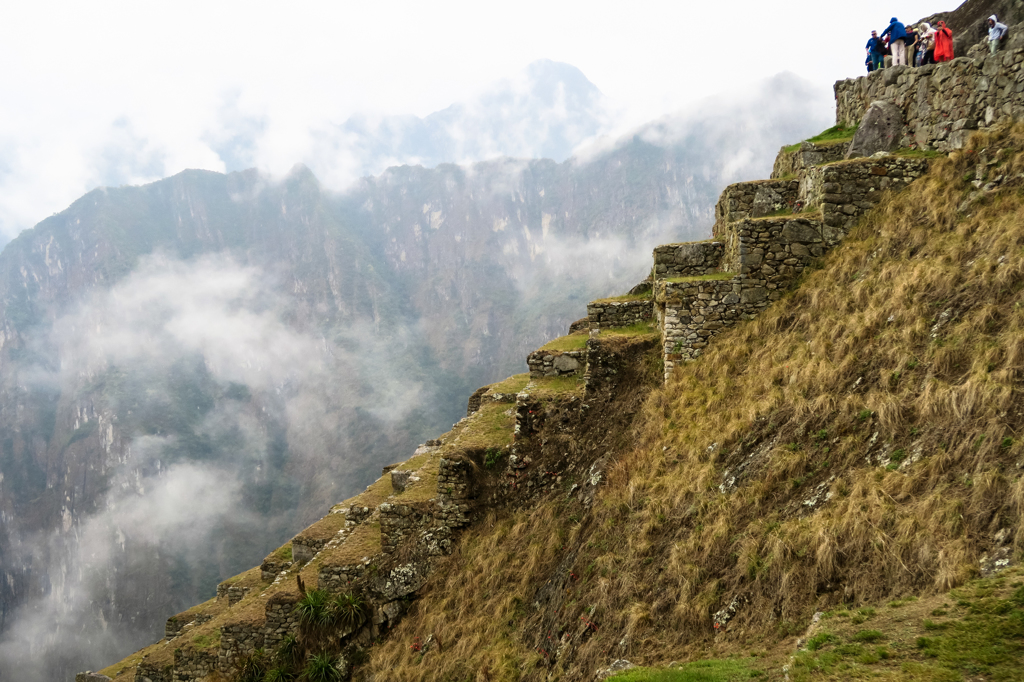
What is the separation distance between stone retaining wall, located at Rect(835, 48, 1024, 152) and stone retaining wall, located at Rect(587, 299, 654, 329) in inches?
283

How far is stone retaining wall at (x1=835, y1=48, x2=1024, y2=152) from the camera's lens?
10742mm

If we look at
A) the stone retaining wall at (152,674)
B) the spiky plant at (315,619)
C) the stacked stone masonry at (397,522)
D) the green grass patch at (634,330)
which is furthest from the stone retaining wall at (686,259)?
the stone retaining wall at (152,674)

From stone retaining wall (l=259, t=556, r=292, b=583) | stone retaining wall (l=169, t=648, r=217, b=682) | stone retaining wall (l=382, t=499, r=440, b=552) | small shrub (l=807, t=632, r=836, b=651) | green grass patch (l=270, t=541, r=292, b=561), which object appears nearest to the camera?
small shrub (l=807, t=632, r=836, b=651)

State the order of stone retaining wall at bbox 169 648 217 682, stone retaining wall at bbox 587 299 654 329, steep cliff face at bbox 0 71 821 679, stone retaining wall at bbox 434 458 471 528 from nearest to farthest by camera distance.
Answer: stone retaining wall at bbox 434 458 471 528 → stone retaining wall at bbox 587 299 654 329 → stone retaining wall at bbox 169 648 217 682 → steep cliff face at bbox 0 71 821 679

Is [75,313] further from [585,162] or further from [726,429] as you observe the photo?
[726,429]

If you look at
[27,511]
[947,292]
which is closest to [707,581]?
[947,292]

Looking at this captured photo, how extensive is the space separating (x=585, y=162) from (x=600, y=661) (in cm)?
13883

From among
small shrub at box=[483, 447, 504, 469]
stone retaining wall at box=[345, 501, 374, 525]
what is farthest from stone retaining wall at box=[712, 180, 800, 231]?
stone retaining wall at box=[345, 501, 374, 525]

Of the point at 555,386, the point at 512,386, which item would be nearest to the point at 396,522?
the point at 555,386

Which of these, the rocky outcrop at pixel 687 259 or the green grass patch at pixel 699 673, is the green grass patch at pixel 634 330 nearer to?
the rocky outcrop at pixel 687 259

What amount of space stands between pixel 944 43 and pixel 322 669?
21.9 metres

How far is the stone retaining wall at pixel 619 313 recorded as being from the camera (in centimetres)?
1630

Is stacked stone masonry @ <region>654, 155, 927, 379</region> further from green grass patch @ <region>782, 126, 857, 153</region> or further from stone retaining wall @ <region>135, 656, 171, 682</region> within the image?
stone retaining wall @ <region>135, 656, 171, 682</region>

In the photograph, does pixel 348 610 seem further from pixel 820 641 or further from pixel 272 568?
pixel 820 641
